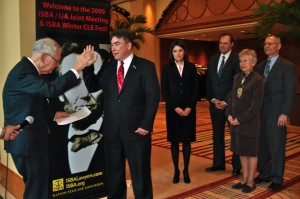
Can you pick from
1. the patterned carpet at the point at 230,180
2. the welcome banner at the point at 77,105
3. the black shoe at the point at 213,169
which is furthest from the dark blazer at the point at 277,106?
the welcome banner at the point at 77,105

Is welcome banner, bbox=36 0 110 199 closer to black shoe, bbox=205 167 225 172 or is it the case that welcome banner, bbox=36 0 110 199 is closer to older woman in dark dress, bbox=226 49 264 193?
older woman in dark dress, bbox=226 49 264 193

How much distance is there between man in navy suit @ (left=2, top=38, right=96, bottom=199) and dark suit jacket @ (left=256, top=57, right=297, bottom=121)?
2.16m

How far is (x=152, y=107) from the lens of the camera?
2.62 meters

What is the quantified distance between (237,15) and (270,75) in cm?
577

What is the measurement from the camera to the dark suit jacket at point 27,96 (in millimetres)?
2062

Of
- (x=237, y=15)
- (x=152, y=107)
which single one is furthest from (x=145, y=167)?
(x=237, y=15)

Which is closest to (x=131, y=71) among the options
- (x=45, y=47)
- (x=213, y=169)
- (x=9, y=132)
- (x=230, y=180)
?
(x=45, y=47)

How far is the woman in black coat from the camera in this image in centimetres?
364

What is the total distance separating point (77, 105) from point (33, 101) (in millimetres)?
733

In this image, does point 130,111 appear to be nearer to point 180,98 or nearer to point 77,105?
point 77,105

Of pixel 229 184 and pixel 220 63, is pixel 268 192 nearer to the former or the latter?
pixel 229 184

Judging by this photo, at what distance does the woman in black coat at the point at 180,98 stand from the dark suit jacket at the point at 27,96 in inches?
66.3

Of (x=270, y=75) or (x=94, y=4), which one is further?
(x=270, y=75)

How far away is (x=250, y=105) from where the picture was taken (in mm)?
3266
